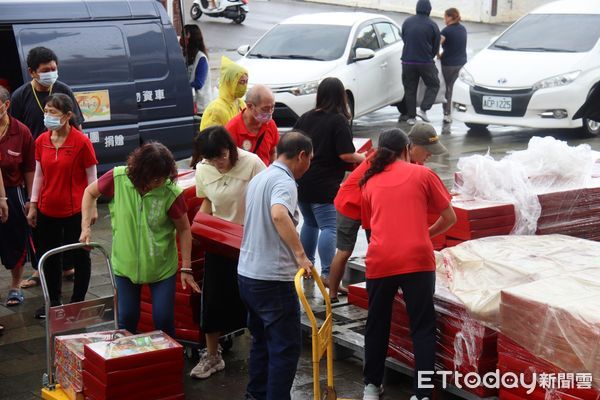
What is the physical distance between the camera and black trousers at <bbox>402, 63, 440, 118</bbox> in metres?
14.8

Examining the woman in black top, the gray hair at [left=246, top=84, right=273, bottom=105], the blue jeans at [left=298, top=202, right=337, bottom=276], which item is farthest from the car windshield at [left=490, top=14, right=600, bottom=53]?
the gray hair at [left=246, top=84, right=273, bottom=105]

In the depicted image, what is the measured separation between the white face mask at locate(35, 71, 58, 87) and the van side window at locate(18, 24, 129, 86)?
2.09 meters

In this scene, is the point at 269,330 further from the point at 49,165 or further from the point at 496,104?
the point at 496,104

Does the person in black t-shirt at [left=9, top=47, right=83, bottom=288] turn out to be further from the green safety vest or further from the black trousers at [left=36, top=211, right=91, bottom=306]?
the green safety vest

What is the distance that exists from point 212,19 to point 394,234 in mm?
24346

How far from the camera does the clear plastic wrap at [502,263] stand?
544cm

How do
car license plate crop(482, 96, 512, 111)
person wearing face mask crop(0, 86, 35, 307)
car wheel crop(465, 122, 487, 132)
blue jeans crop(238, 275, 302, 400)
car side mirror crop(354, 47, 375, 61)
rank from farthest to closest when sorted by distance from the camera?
car wheel crop(465, 122, 487, 132) < car side mirror crop(354, 47, 375, 61) < car license plate crop(482, 96, 512, 111) < person wearing face mask crop(0, 86, 35, 307) < blue jeans crop(238, 275, 302, 400)

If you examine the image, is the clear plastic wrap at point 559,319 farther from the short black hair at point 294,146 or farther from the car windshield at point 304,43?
the car windshield at point 304,43

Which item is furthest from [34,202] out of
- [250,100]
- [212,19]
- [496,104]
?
[212,19]

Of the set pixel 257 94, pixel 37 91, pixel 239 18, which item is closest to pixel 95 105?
pixel 37 91

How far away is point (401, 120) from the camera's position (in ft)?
51.0

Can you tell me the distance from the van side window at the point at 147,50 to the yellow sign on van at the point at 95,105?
0.45 meters

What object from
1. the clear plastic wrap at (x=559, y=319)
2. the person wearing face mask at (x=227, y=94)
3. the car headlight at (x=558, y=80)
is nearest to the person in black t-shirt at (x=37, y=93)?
the person wearing face mask at (x=227, y=94)

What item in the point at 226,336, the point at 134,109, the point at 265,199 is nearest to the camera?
the point at 265,199
